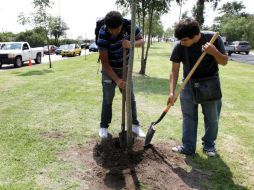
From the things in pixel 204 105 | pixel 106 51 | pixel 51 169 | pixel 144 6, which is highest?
pixel 144 6

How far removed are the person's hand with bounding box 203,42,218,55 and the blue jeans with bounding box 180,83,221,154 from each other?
2.11 feet

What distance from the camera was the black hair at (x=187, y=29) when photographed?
3502 mm

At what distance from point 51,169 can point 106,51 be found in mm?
1626

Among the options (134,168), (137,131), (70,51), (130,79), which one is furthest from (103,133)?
(70,51)

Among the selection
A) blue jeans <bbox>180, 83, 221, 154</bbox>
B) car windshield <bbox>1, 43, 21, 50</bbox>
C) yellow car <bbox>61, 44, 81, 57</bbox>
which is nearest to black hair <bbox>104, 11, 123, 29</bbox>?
blue jeans <bbox>180, 83, 221, 154</bbox>

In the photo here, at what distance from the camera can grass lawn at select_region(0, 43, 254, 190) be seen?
372 centimetres

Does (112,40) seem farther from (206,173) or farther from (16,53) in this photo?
(16,53)

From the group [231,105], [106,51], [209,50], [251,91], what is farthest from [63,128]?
[251,91]

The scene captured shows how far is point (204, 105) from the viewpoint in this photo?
410 centimetres

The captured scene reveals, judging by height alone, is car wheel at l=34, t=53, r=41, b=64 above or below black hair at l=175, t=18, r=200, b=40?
below

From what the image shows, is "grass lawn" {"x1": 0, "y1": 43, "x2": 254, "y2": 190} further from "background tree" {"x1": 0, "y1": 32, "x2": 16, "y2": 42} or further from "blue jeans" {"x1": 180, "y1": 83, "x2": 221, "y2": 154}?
"background tree" {"x1": 0, "y1": 32, "x2": 16, "y2": 42}

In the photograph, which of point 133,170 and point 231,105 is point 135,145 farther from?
point 231,105

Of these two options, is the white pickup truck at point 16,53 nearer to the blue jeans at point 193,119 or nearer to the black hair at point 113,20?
the black hair at point 113,20

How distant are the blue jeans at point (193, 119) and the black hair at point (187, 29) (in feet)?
2.49
